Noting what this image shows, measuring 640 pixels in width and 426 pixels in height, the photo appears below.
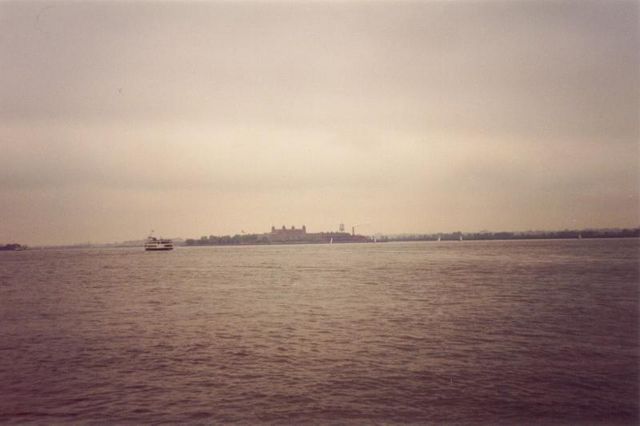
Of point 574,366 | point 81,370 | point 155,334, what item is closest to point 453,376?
point 574,366

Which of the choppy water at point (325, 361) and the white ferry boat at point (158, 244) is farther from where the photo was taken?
the white ferry boat at point (158, 244)

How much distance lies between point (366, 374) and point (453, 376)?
2.67 m

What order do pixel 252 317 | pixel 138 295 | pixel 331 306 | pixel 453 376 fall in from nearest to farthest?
→ pixel 453 376, pixel 252 317, pixel 331 306, pixel 138 295

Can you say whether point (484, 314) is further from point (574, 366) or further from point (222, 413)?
point (222, 413)

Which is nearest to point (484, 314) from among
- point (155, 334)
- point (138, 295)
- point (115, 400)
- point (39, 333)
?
point (155, 334)

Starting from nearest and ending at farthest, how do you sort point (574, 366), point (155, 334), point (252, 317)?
1. point (574, 366)
2. point (155, 334)
3. point (252, 317)

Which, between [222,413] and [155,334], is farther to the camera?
[155,334]

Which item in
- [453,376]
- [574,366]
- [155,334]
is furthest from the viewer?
[155,334]

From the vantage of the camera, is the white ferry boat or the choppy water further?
the white ferry boat

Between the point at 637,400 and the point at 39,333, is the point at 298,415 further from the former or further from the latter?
the point at 39,333

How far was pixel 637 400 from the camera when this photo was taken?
40.8 feet

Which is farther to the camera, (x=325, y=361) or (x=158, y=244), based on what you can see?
(x=158, y=244)

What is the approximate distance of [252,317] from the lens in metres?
25.6

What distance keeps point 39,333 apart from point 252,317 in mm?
10266
